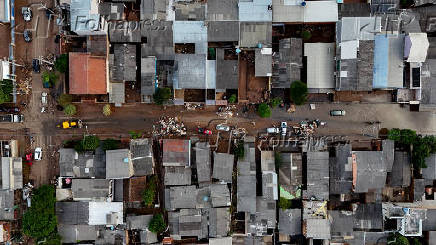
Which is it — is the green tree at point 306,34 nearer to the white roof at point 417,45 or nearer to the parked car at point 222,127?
the white roof at point 417,45

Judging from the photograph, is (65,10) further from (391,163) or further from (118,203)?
(391,163)

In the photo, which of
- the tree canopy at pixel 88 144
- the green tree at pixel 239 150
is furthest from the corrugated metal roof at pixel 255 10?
the tree canopy at pixel 88 144

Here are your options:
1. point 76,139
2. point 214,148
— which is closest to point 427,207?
point 214,148

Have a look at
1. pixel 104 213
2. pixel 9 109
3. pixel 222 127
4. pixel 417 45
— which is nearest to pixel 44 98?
pixel 9 109

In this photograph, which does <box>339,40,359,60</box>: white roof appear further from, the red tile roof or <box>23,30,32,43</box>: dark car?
<box>23,30,32,43</box>: dark car

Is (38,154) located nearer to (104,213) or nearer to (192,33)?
(104,213)

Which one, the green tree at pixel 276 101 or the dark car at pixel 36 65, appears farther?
the dark car at pixel 36 65
